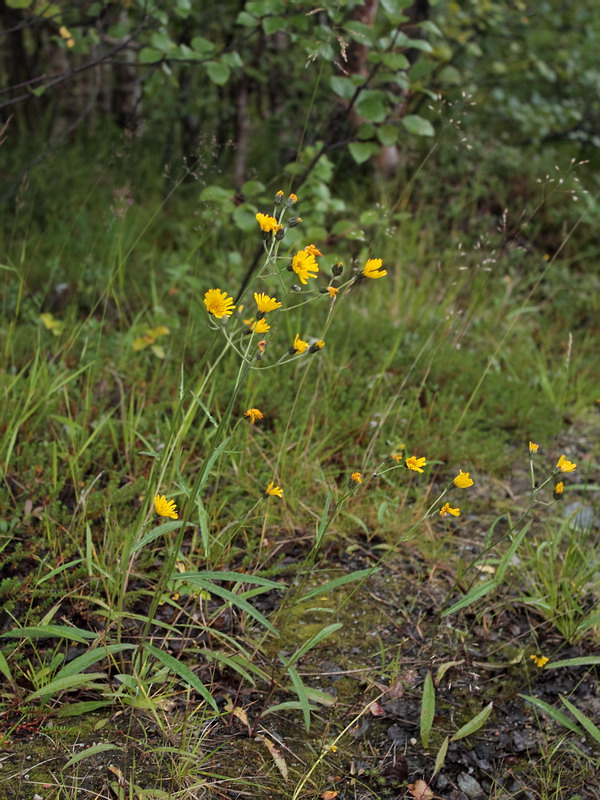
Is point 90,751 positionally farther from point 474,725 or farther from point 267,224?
point 267,224

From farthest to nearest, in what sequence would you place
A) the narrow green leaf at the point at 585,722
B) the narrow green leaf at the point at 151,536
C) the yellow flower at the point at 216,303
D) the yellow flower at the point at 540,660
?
1. the yellow flower at the point at 540,660
2. the narrow green leaf at the point at 585,722
3. the narrow green leaf at the point at 151,536
4. the yellow flower at the point at 216,303

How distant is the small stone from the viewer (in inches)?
62.4

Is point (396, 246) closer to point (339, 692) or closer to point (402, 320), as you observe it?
point (402, 320)

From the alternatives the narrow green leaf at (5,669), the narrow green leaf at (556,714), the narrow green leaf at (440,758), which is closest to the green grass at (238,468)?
the narrow green leaf at (5,669)

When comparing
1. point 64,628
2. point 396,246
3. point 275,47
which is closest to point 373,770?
point 64,628

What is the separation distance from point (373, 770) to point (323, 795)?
135 mm

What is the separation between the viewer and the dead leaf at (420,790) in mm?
1556

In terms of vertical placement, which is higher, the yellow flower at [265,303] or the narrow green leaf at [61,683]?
the yellow flower at [265,303]

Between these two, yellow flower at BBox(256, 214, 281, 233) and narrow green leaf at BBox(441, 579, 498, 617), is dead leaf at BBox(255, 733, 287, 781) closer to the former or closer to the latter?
narrow green leaf at BBox(441, 579, 498, 617)

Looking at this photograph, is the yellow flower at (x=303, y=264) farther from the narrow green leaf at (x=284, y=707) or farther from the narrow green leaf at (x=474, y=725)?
the narrow green leaf at (x=474, y=725)

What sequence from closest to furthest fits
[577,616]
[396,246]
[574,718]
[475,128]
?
[574,718], [577,616], [396,246], [475,128]

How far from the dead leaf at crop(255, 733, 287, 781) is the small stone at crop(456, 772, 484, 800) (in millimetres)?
381

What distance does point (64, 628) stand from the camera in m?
1.51

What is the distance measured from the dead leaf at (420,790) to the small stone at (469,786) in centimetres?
8
